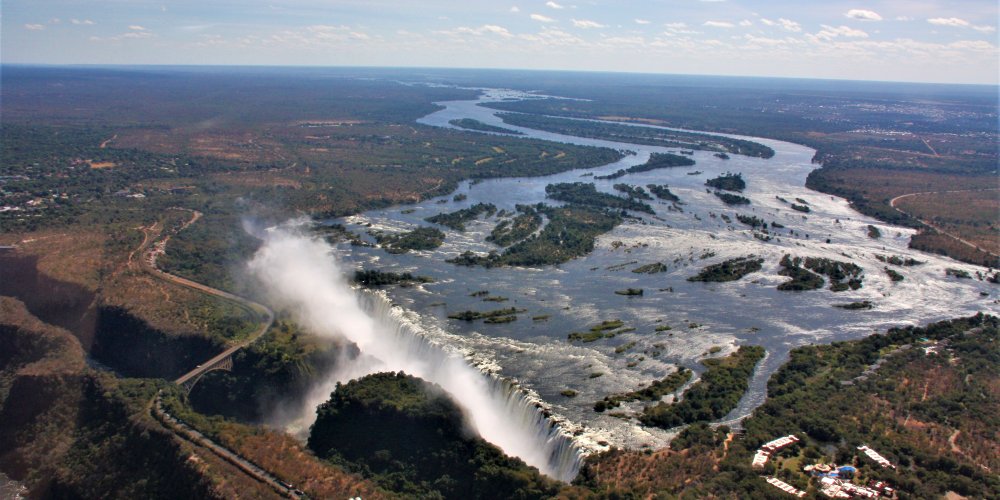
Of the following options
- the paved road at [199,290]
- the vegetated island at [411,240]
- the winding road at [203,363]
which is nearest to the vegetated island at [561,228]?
→ the vegetated island at [411,240]

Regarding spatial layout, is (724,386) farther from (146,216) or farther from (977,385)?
(146,216)

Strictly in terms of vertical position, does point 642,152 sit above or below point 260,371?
above

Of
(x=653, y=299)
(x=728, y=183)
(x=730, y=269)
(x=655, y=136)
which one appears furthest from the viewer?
(x=655, y=136)

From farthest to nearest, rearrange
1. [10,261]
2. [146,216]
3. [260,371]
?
1. [146,216]
2. [10,261]
3. [260,371]

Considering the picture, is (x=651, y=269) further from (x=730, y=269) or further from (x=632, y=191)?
(x=632, y=191)

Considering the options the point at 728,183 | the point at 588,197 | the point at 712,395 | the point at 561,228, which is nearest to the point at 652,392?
the point at 712,395

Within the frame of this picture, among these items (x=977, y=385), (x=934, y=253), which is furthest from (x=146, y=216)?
(x=934, y=253)
